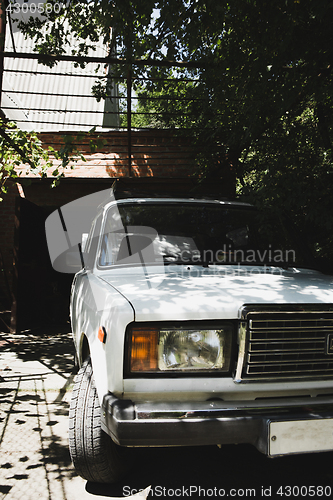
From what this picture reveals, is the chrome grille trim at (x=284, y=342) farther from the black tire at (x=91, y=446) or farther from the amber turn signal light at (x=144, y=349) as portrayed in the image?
the black tire at (x=91, y=446)

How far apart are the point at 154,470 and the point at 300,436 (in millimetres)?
1182

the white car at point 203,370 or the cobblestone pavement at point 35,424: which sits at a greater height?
the white car at point 203,370

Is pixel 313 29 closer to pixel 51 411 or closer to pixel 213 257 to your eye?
pixel 213 257

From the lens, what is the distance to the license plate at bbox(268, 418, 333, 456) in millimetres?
1816

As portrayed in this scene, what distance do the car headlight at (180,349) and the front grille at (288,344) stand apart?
0.12 meters

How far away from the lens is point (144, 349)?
74.9 inches

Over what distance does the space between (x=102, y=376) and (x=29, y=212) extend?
5.89 m

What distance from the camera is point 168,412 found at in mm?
1817

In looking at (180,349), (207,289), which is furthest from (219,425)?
(207,289)

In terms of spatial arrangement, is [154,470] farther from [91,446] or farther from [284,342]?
[284,342]

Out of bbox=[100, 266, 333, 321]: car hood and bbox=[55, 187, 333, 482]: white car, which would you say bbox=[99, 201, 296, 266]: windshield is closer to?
bbox=[100, 266, 333, 321]: car hood

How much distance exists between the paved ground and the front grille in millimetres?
872

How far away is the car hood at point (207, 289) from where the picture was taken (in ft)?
6.33

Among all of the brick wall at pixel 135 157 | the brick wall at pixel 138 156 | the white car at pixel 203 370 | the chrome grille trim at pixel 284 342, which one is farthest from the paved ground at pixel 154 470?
the brick wall at pixel 138 156
